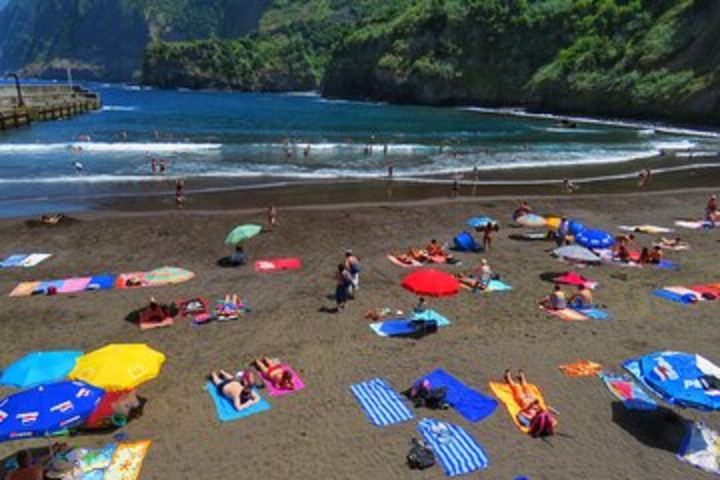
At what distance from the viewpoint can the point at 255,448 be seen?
10188 millimetres

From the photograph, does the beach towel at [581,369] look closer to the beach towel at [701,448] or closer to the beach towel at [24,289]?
the beach towel at [701,448]

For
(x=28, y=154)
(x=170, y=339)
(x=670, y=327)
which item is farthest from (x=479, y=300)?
(x=28, y=154)

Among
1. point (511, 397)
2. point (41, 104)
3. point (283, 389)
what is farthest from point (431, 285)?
point (41, 104)

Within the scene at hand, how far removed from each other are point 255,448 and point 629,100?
293 ft

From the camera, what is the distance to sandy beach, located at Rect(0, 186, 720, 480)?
Result: 1006 cm

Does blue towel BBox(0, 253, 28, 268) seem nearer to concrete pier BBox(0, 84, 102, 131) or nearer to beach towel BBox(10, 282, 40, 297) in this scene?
beach towel BBox(10, 282, 40, 297)

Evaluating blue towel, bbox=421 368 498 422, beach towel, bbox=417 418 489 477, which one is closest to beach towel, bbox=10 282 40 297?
blue towel, bbox=421 368 498 422

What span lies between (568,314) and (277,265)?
30.0 feet

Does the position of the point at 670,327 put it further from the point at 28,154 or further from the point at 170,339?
the point at 28,154

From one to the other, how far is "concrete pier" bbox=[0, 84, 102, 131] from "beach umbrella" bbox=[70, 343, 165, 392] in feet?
203

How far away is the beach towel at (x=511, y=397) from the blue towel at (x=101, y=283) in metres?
11.5

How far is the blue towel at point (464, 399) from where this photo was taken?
11.3 metres

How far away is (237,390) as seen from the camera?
11531 millimetres

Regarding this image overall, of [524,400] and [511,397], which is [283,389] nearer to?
[511,397]
